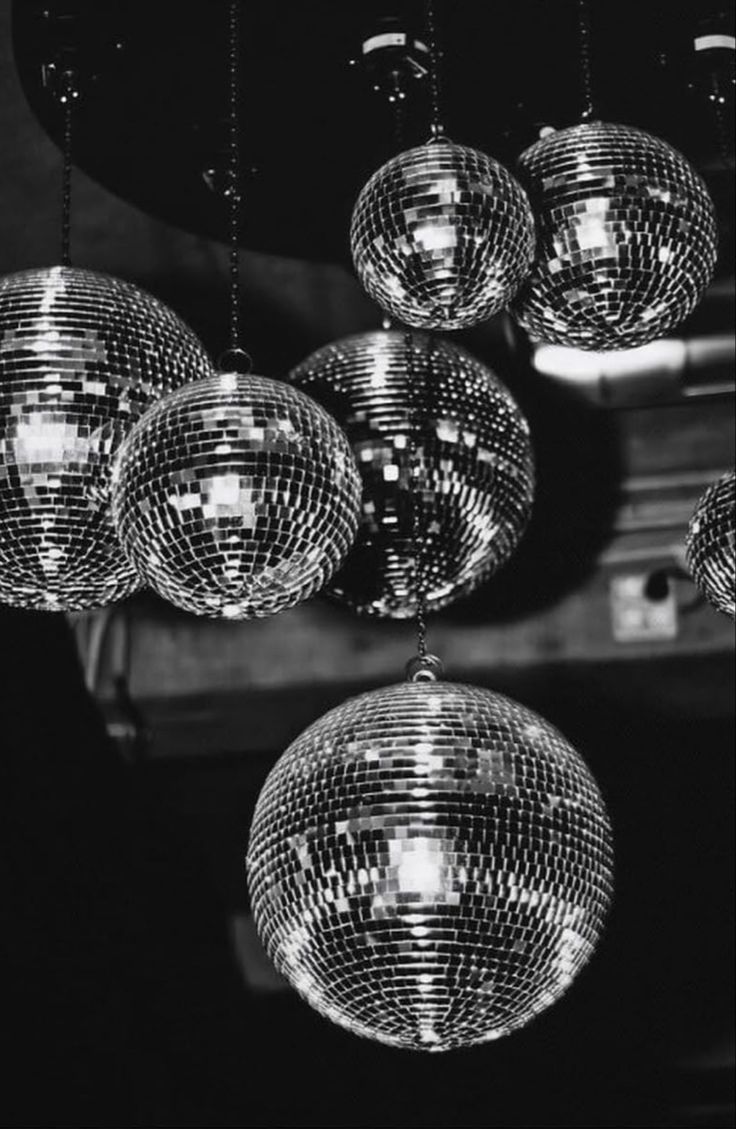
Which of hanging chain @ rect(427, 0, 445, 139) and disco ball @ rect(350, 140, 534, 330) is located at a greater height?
hanging chain @ rect(427, 0, 445, 139)

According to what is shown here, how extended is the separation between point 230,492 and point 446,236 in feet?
1.05

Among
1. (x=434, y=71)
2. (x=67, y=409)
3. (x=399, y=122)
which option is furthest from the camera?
(x=399, y=122)

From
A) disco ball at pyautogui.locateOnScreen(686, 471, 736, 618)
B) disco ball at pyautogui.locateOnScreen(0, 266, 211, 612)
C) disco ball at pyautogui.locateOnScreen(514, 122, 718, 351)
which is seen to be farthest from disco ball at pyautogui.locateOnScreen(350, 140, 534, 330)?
disco ball at pyautogui.locateOnScreen(686, 471, 736, 618)

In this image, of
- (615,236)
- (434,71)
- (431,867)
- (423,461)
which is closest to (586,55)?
(434,71)

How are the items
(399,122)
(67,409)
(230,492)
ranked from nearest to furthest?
(230,492) < (67,409) < (399,122)

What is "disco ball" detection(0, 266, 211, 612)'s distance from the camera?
4.70 feet

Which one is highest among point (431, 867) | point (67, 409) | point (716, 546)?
point (67, 409)

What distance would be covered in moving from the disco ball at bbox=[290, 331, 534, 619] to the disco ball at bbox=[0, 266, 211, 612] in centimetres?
20

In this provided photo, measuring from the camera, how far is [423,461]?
1.59 meters

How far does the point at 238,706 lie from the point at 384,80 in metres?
1.83

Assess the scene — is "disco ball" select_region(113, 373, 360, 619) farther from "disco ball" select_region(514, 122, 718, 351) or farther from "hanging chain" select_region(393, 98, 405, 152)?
"hanging chain" select_region(393, 98, 405, 152)

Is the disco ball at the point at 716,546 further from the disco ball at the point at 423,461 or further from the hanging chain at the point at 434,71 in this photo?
the hanging chain at the point at 434,71

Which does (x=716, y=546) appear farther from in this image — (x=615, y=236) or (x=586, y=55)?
(x=586, y=55)

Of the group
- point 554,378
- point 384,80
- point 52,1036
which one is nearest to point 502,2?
point 384,80
